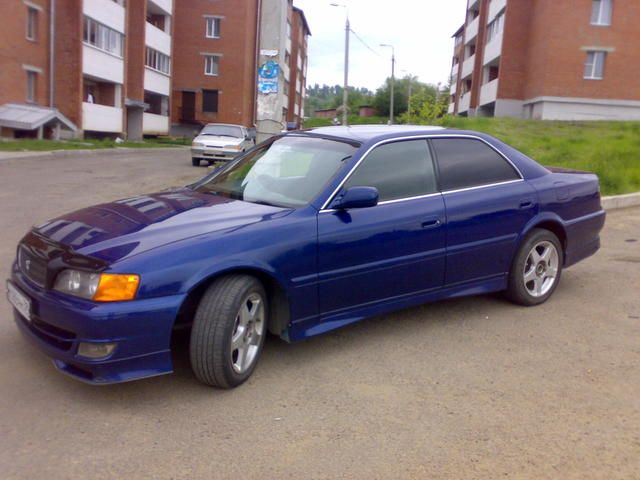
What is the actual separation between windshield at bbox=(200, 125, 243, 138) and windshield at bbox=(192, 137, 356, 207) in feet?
52.3

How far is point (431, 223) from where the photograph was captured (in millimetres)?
4668

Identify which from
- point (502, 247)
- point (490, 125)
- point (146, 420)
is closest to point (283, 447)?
point (146, 420)

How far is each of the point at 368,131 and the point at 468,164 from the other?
0.88 m

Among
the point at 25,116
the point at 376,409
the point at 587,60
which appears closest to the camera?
the point at 376,409

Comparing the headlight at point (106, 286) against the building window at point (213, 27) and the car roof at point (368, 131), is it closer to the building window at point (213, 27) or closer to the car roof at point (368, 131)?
the car roof at point (368, 131)

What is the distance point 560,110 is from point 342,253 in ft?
113

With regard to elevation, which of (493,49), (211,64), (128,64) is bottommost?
(128,64)

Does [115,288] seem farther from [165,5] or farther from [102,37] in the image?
[165,5]

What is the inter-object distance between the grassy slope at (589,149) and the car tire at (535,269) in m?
5.93

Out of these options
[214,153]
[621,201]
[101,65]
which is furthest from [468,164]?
[101,65]

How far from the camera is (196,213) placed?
4.08 m

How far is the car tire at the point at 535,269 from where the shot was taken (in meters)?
5.32

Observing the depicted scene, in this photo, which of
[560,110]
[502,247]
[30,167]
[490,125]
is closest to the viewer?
[502,247]

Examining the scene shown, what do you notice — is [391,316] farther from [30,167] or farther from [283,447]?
[30,167]
